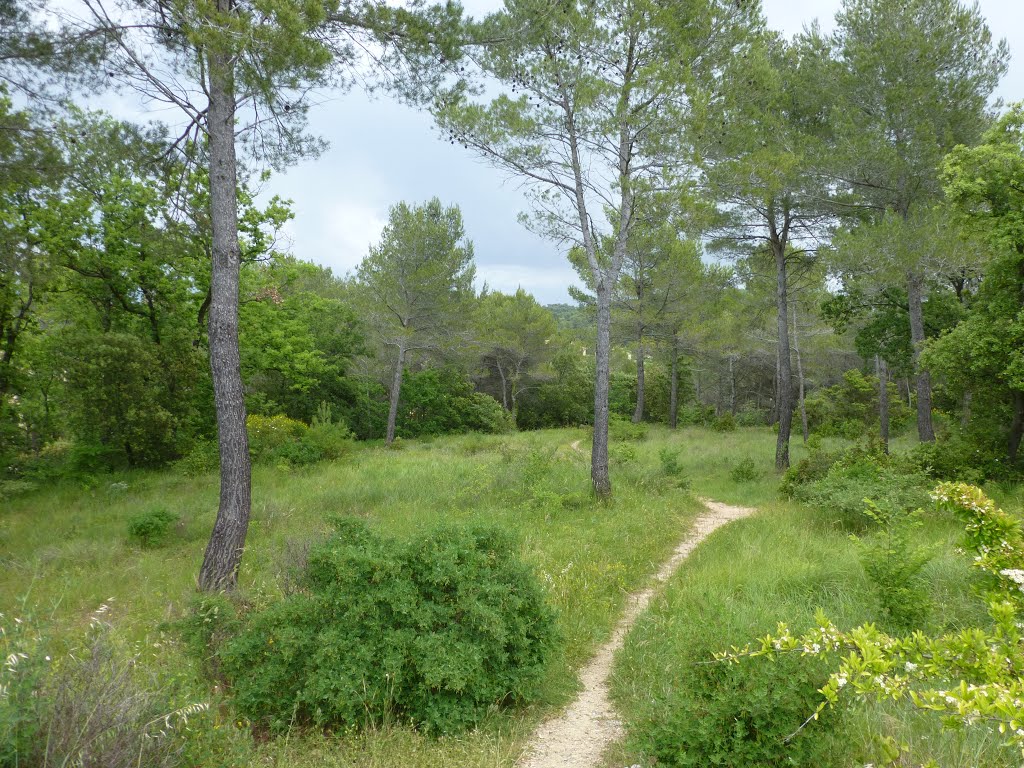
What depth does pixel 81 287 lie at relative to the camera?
1441 cm

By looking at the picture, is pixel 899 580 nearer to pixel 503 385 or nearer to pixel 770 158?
pixel 770 158

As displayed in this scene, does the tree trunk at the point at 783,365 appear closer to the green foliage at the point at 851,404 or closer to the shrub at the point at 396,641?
the shrub at the point at 396,641

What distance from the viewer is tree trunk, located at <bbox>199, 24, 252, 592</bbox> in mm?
6082

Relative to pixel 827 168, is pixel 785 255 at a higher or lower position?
lower

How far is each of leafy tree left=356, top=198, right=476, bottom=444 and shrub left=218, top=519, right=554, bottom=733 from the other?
748 inches

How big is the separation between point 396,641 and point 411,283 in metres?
19.8

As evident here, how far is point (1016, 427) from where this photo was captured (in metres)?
8.78

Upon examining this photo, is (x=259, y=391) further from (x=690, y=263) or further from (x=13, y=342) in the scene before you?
(x=690, y=263)

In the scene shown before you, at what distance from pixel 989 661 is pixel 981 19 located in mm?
14085

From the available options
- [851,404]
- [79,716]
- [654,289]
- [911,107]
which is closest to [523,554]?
[79,716]

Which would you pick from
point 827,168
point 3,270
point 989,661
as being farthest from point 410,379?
point 989,661

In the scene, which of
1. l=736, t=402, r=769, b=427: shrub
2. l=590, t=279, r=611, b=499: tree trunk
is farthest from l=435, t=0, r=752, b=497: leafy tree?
l=736, t=402, r=769, b=427: shrub

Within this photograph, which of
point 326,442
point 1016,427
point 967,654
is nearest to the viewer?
point 967,654

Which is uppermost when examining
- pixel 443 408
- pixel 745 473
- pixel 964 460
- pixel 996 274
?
pixel 996 274
